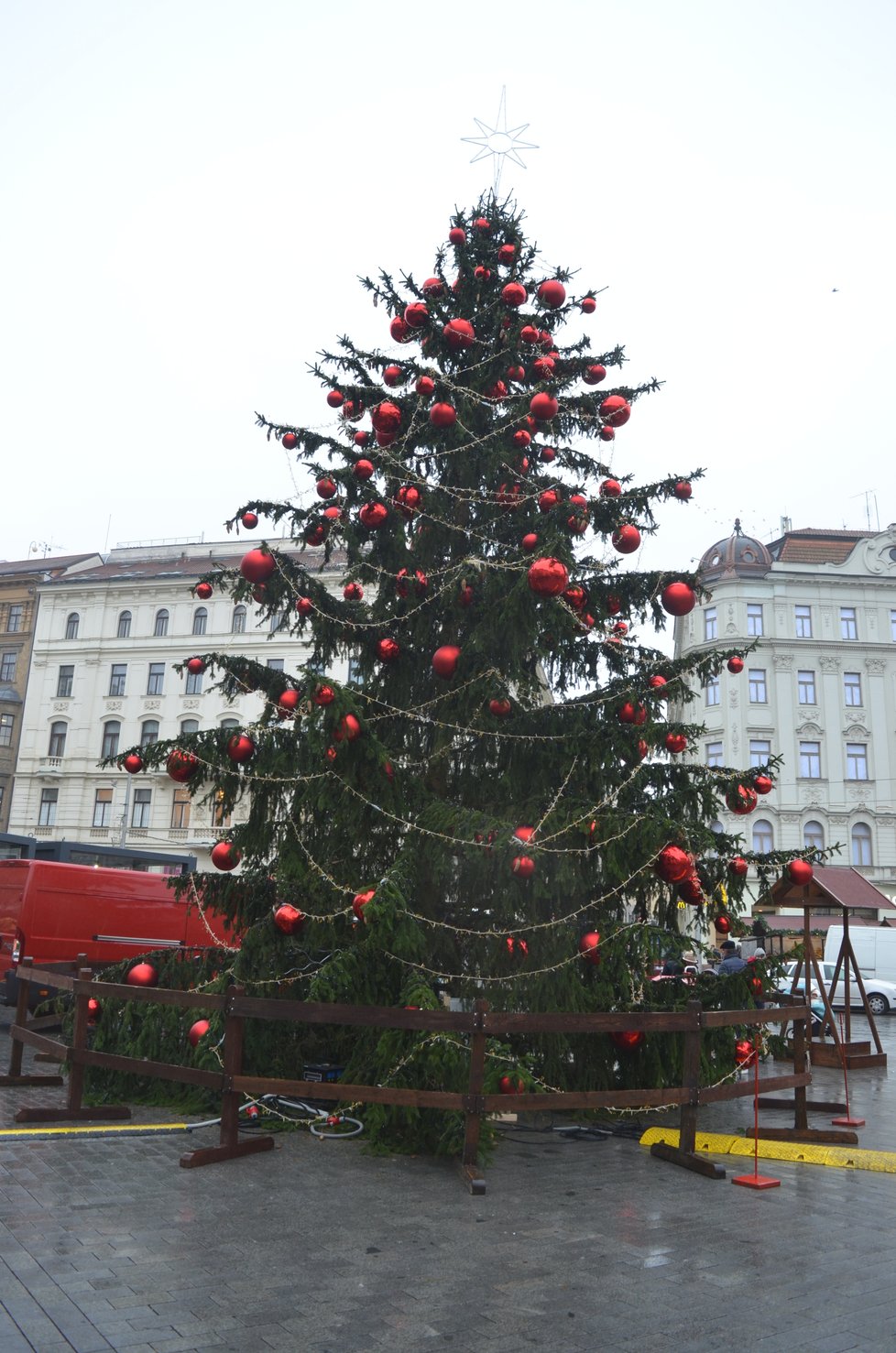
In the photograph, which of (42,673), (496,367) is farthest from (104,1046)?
(42,673)

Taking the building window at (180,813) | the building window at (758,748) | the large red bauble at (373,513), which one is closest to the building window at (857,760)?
the building window at (758,748)

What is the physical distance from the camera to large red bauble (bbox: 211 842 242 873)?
360 inches

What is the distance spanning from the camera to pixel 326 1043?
9.08m

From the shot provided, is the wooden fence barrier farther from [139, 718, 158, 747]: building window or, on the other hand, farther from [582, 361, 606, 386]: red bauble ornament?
[139, 718, 158, 747]: building window

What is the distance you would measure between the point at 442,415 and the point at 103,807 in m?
42.3

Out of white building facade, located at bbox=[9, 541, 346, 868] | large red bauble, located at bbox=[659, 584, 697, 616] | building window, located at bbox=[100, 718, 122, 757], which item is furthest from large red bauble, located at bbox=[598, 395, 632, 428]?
building window, located at bbox=[100, 718, 122, 757]

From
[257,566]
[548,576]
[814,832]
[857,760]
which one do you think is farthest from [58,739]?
[548,576]

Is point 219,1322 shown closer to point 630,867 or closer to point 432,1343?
point 432,1343

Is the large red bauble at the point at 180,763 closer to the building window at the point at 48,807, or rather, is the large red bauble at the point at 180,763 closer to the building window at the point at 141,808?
the building window at the point at 141,808

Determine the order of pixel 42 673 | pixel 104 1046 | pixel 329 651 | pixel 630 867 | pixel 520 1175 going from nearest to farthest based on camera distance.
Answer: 1. pixel 520 1175
2. pixel 630 867
3. pixel 104 1046
4. pixel 329 651
5. pixel 42 673

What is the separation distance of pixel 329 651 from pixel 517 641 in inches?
77.9

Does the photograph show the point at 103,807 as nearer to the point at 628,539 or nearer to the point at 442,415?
the point at 442,415

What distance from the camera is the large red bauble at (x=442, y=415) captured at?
32.6 feet

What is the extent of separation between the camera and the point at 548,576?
27.5 ft
